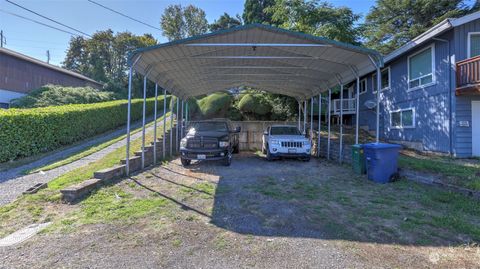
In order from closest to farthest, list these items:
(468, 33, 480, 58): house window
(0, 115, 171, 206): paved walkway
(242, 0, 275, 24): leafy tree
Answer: (0, 115, 171, 206): paved walkway → (468, 33, 480, 58): house window → (242, 0, 275, 24): leafy tree

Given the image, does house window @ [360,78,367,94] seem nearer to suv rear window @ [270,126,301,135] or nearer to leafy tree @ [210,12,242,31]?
suv rear window @ [270,126,301,135]

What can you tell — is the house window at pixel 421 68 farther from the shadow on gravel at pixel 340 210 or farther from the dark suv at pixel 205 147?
the dark suv at pixel 205 147

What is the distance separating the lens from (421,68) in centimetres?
1367

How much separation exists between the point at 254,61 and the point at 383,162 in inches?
228

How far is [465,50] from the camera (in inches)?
450

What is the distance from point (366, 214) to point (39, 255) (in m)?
4.92

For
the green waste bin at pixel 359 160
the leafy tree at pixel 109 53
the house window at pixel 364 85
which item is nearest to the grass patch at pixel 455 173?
the green waste bin at pixel 359 160

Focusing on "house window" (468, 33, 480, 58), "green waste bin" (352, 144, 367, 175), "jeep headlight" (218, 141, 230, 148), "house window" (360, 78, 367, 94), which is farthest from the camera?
"house window" (360, 78, 367, 94)

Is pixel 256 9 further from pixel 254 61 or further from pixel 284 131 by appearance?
pixel 284 131

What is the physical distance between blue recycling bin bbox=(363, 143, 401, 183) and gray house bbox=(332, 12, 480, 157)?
17.8ft

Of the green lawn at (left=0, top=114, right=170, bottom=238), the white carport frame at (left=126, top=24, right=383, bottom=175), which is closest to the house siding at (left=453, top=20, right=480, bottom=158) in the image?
the white carport frame at (left=126, top=24, right=383, bottom=175)

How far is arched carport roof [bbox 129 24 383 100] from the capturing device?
310 inches

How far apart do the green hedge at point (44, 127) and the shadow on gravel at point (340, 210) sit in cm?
784

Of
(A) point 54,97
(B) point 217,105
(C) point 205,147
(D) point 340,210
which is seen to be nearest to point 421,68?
(C) point 205,147
